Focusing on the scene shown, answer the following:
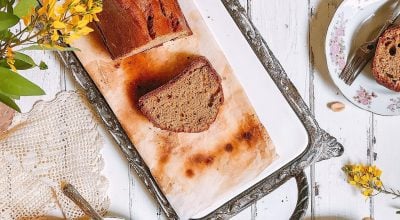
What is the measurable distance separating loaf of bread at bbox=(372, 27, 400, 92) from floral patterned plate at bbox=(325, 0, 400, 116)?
0.04 m

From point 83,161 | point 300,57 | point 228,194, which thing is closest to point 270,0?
point 300,57

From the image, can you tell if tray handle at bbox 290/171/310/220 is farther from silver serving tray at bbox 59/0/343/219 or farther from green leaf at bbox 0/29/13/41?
green leaf at bbox 0/29/13/41

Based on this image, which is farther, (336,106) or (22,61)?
(336,106)

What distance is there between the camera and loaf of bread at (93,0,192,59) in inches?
58.0

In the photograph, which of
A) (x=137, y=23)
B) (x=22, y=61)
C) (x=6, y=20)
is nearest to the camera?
(x=6, y=20)

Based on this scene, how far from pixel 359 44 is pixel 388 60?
0.28 feet

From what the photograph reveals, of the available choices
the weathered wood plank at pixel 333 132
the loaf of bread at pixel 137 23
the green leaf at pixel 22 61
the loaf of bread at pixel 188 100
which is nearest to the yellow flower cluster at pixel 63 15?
the green leaf at pixel 22 61

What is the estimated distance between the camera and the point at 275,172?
5.44ft

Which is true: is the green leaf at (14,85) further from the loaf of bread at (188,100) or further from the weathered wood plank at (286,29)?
the weathered wood plank at (286,29)

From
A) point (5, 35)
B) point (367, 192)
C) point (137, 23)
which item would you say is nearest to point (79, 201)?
point (137, 23)

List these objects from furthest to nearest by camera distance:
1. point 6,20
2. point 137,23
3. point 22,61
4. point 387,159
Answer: point 387,159, point 137,23, point 22,61, point 6,20

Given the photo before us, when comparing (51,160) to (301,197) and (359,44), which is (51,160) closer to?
(301,197)

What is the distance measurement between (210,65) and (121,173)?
0.36 m

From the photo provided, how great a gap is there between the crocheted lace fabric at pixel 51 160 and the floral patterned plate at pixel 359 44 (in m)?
0.62
